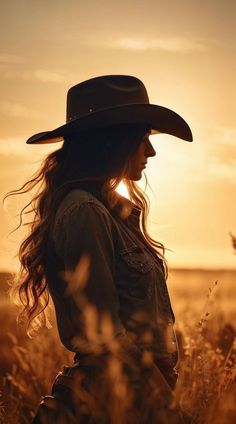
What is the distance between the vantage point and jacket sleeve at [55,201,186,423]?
2.87m

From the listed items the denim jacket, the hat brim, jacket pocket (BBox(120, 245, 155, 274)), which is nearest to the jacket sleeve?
the denim jacket

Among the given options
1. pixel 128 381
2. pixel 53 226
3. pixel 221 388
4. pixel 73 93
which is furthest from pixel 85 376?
pixel 73 93

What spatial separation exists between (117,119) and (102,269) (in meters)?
0.81

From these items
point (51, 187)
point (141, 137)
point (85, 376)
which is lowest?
point (85, 376)

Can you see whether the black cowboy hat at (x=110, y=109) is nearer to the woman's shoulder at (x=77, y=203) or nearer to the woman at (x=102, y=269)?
the woman at (x=102, y=269)

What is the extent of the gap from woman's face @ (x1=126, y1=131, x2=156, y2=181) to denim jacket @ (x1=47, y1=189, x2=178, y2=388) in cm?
23

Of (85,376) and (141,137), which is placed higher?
(141,137)

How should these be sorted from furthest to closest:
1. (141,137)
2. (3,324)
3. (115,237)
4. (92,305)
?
(3,324), (141,137), (115,237), (92,305)

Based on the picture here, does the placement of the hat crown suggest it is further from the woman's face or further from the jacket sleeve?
the jacket sleeve

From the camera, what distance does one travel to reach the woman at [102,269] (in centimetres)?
288

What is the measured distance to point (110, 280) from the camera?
114 inches

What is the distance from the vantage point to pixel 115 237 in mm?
3121

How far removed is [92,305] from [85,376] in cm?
32

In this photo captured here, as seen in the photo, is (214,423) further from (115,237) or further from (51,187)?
(51,187)
